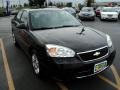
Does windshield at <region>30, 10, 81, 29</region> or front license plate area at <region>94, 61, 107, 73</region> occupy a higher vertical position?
windshield at <region>30, 10, 81, 29</region>

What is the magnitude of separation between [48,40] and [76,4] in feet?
235

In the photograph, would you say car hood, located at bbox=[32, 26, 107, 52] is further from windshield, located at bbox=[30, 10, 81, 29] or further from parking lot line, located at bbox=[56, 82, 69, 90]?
parking lot line, located at bbox=[56, 82, 69, 90]

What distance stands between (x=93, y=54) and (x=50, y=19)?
6.69ft

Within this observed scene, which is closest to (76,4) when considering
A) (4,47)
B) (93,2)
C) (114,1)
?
(93,2)

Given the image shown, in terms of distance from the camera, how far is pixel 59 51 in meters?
4.56

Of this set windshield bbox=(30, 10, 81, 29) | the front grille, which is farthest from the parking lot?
windshield bbox=(30, 10, 81, 29)

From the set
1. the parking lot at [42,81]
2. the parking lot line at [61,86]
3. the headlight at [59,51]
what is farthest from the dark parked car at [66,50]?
the parking lot line at [61,86]

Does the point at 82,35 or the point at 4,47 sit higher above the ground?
the point at 82,35

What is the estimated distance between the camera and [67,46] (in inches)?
182

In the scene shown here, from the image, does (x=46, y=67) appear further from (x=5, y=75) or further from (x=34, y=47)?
(x=5, y=75)

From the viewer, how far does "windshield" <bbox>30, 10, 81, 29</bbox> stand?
237 inches

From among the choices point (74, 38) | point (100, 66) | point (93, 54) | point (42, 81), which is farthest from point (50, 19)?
point (100, 66)

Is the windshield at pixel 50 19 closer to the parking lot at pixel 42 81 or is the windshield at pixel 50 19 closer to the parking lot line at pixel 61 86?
the parking lot at pixel 42 81

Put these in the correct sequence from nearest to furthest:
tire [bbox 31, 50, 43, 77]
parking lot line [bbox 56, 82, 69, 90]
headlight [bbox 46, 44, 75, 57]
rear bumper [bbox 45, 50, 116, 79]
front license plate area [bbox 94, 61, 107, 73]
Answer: rear bumper [bbox 45, 50, 116, 79] < headlight [bbox 46, 44, 75, 57] < front license plate area [bbox 94, 61, 107, 73] < parking lot line [bbox 56, 82, 69, 90] < tire [bbox 31, 50, 43, 77]
